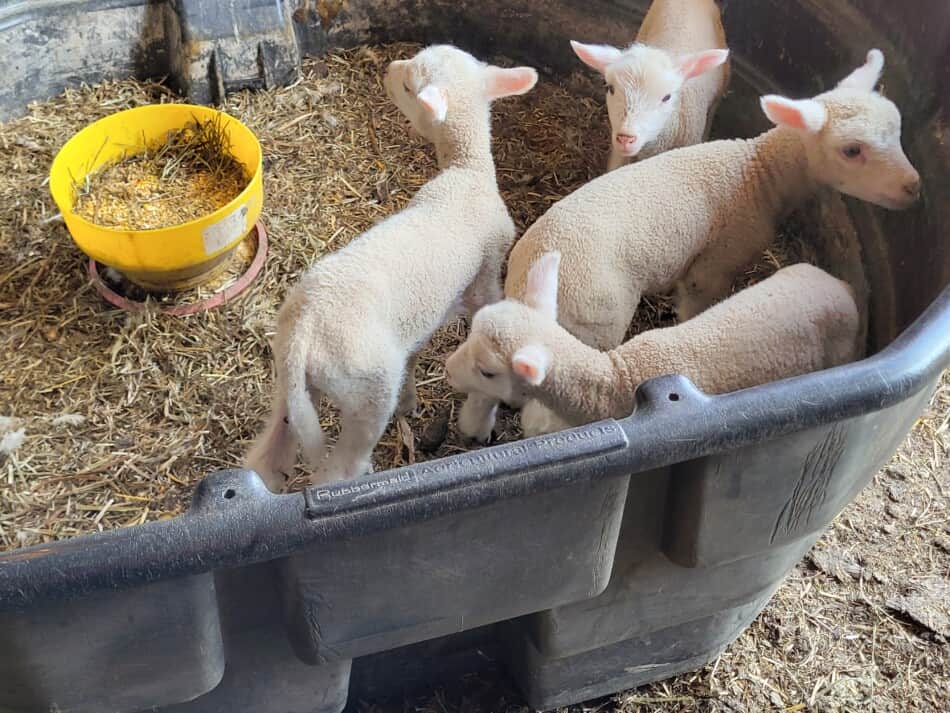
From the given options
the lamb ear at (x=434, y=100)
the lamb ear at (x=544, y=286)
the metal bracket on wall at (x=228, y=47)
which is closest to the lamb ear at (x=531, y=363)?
the lamb ear at (x=544, y=286)

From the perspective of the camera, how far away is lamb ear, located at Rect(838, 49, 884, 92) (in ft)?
7.72

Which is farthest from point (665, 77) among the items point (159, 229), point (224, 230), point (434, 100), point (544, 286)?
point (159, 229)

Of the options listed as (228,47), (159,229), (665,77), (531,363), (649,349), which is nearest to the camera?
(531,363)

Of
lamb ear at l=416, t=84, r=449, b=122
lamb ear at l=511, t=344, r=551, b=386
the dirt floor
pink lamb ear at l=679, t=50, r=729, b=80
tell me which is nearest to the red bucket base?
the dirt floor

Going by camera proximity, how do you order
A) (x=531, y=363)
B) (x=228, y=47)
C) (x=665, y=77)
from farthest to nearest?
(x=228, y=47) < (x=665, y=77) < (x=531, y=363)

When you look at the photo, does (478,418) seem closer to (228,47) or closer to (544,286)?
(544,286)

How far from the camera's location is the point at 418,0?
3.64 m

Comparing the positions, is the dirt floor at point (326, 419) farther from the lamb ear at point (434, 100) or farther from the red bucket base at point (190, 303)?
the lamb ear at point (434, 100)

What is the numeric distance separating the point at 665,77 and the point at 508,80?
45 centimetres

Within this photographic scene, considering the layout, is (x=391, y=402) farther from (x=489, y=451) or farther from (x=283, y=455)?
(x=489, y=451)

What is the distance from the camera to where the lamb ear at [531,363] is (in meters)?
1.73

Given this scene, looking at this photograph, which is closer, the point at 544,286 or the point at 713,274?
the point at 544,286

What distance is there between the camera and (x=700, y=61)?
2.55 meters

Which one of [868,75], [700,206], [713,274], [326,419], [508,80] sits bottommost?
[326,419]
